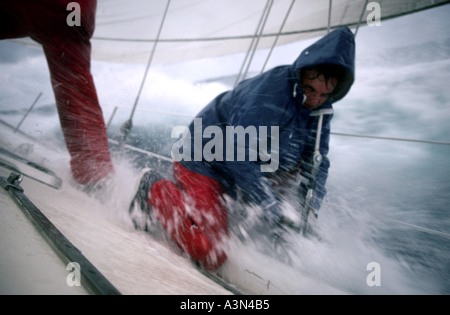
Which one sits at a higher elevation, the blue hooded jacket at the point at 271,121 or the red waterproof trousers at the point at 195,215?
the blue hooded jacket at the point at 271,121

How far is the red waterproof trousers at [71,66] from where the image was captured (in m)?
1.46

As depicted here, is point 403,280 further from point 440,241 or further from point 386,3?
point 440,241

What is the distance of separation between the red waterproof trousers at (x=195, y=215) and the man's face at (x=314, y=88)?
2.60 feet

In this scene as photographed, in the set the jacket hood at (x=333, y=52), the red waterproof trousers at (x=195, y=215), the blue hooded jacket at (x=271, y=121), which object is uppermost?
the jacket hood at (x=333, y=52)

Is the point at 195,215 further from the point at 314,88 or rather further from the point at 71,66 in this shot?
the point at 71,66

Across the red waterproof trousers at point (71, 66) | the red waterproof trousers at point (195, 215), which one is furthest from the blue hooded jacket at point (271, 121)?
the red waterproof trousers at point (71, 66)

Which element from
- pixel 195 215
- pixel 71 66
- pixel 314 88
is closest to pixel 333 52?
pixel 314 88

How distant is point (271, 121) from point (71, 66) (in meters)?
1.30

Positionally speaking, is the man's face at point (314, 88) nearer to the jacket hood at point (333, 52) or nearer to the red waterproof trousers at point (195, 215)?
the jacket hood at point (333, 52)

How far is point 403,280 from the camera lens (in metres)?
1.52

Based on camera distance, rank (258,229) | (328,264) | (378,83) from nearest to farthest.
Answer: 1. (328,264)
2. (258,229)
3. (378,83)

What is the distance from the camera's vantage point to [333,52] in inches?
59.7

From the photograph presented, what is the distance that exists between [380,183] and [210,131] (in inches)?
290

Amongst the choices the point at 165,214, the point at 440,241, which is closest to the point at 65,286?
the point at 165,214
